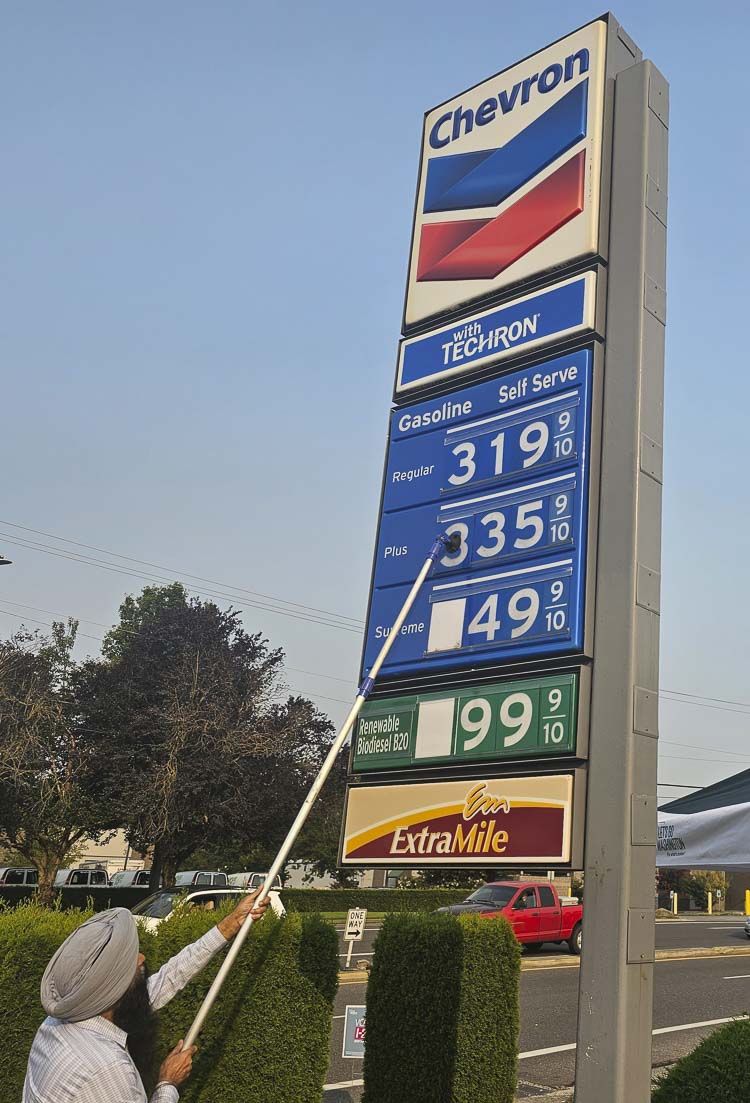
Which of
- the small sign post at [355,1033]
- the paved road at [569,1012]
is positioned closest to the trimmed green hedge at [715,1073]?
the small sign post at [355,1033]

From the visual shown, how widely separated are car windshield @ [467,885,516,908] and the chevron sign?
20178 millimetres

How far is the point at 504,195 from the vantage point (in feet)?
22.6

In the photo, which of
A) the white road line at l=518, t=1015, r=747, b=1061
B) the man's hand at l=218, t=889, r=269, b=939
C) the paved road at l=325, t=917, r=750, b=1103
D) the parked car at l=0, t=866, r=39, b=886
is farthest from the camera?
the parked car at l=0, t=866, r=39, b=886

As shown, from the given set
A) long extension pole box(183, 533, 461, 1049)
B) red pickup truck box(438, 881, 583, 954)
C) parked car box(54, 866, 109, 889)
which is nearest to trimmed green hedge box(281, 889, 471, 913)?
parked car box(54, 866, 109, 889)

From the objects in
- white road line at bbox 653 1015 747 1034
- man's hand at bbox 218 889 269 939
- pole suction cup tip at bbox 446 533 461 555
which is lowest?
white road line at bbox 653 1015 747 1034

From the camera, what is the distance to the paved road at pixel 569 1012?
11.4 meters

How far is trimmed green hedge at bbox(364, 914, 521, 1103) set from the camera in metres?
8.18

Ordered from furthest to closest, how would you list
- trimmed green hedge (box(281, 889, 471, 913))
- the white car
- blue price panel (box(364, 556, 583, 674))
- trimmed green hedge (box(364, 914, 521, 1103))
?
1. trimmed green hedge (box(281, 889, 471, 913))
2. the white car
3. trimmed green hedge (box(364, 914, 521, 1103))
4. blue price panel (box(364, 556, 583, 674))

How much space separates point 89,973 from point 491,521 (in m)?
3.53

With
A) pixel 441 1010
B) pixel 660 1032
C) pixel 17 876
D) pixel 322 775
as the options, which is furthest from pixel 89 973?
pixel 17 876

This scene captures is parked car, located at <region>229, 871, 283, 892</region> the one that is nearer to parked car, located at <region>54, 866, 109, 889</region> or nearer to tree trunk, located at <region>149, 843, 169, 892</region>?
tree trunk, located at <region>149, 843, 169, 892</region>

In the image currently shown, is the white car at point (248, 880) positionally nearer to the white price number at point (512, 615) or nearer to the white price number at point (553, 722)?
the white price number at point (512, 615)

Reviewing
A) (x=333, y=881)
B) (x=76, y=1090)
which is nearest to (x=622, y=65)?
(x=76, y=1090)

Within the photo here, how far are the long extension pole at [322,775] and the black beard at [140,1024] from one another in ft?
1.35
